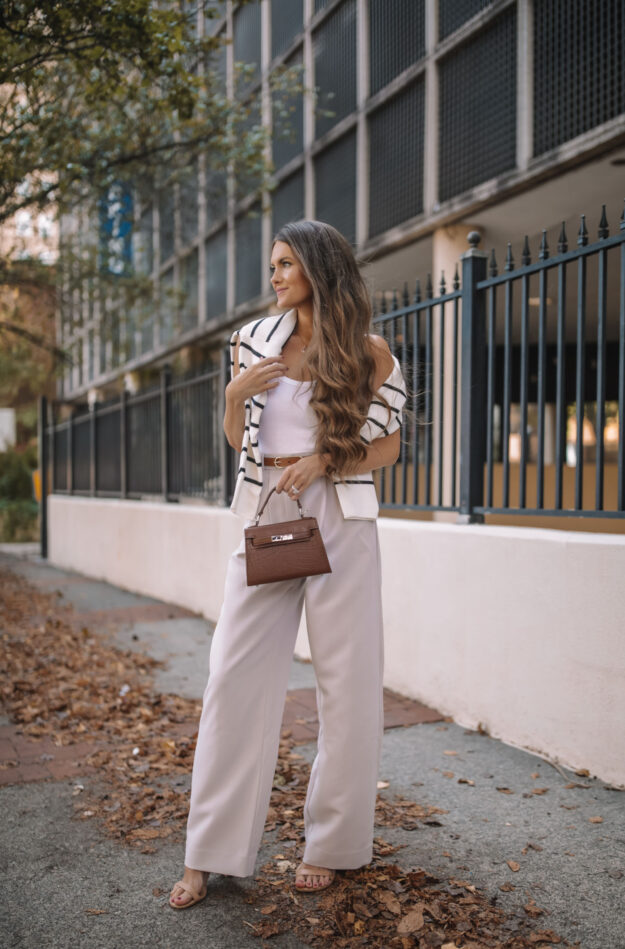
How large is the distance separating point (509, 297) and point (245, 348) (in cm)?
219

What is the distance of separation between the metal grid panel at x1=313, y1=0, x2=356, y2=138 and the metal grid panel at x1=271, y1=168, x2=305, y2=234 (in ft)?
2.68

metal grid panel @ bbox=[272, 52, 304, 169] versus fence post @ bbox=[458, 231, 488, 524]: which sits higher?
metal grid panel @ bbox=[272, 52, 304, 169]

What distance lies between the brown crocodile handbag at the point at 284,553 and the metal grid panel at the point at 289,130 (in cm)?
1066

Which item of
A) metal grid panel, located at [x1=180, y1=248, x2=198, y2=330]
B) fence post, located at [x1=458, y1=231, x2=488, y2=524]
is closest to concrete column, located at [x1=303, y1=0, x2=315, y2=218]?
metal grid panel, located at [x1=180, y1=248, x2=198, y2=330]

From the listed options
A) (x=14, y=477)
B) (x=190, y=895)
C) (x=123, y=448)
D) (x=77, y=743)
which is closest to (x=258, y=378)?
(x=190, y=895)

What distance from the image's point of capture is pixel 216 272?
51.2ft

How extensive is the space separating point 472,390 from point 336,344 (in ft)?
7.90

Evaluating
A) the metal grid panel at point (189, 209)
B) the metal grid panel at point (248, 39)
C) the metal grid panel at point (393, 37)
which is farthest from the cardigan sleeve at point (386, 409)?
the metal grid panel at point (248, 39)

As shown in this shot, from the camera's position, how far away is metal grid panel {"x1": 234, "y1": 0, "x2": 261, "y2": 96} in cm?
1373

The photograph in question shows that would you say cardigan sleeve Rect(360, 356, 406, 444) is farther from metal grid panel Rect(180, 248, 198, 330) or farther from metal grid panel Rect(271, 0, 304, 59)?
metal grid panel Rect(180, 248, 198, 330)

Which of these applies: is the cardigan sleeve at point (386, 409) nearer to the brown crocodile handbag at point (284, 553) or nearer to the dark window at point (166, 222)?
the brown crocodile handbag at point (284, 553)

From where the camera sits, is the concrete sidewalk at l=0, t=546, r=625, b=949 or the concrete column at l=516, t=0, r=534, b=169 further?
the concrete column at l=516, t=0, r=534, b=169

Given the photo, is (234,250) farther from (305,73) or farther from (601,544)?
(601,544)

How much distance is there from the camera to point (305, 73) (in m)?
12.1
